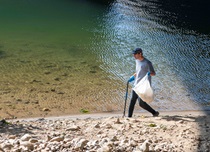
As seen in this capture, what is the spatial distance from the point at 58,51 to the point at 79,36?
3.33 m

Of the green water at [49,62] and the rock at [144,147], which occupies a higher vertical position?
the green water at [49,62]

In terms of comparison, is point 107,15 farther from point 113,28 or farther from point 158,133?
point 158,133

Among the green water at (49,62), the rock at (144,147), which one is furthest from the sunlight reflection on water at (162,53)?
the rock at (144,147)

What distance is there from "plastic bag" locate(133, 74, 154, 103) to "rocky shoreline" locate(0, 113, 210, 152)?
20.8 inches

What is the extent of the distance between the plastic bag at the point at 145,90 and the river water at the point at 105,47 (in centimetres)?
245

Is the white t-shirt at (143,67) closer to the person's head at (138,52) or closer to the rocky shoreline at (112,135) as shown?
the person's head at (138,52)

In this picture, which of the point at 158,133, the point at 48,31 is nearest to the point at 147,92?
the point at 158,133

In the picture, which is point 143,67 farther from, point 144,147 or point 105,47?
point 105,47

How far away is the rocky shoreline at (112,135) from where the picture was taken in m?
5.73

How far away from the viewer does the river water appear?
11.9 metres

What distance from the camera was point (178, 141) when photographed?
255 inches

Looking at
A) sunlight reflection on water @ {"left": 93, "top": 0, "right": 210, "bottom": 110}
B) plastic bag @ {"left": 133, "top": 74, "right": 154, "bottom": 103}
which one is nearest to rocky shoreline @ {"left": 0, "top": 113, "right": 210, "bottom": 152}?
plastic bag @ {"left": 133, "top": 74, "right": 154, "bottom": 103}

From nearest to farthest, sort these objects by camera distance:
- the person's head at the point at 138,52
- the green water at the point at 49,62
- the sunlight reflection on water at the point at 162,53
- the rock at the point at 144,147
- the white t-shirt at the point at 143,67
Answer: the rock at the point at 144,147 < the person's head at the point at 138,52 < the white t-shirt at the point at 143,67 < the green water at the point at 49,62 < the sunlight reflection on water at the point at 162,53

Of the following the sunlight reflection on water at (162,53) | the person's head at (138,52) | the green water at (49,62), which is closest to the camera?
the person's head at (138,52)
